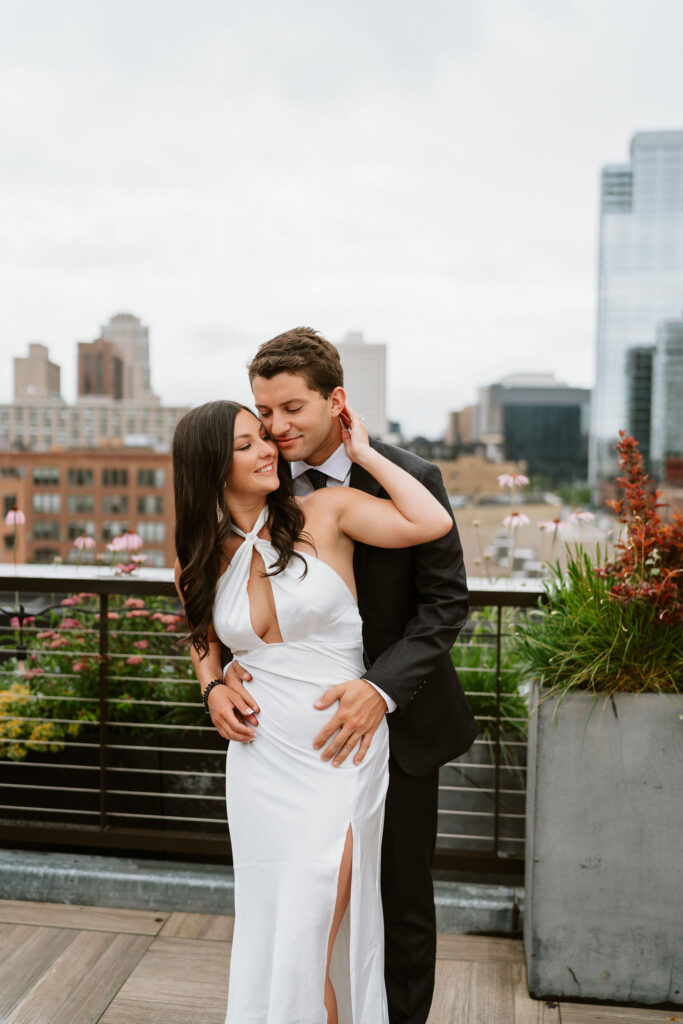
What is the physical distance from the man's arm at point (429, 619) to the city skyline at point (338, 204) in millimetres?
86516

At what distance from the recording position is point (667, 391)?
105 metres

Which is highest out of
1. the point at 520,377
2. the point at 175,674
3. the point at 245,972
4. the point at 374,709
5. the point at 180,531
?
the point at 520,377

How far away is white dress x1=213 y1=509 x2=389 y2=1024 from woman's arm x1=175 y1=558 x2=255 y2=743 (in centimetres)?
3

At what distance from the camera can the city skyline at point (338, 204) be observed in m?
91.4

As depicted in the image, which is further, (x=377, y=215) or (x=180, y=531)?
(x=377, y=215)

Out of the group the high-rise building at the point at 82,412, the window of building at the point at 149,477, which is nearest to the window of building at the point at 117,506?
the window of building at the point at 149,477

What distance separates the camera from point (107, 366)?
10812 centimetres

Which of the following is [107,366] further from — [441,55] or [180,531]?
[180,531]

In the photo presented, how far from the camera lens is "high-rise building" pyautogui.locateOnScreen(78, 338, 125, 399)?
106 metres

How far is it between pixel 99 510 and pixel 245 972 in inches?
3362

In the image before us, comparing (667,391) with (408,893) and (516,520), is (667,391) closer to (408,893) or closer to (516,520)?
(516,520)

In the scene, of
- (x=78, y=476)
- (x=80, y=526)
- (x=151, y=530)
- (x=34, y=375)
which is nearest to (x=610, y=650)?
(x=151, y=530)

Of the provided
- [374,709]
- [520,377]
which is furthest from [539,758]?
[520,377]

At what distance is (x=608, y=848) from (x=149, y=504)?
84.2 meters
